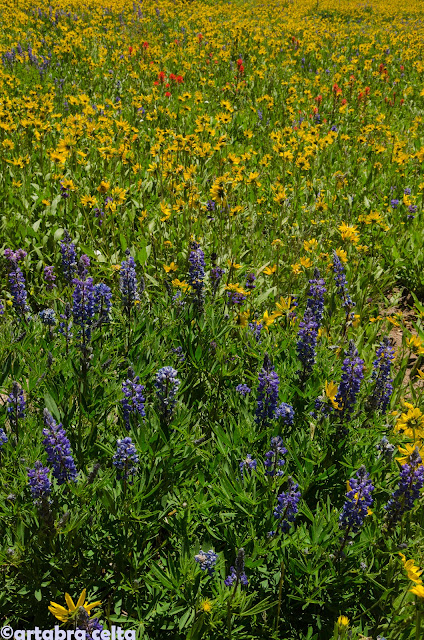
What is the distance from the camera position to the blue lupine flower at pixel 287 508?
5.69 feet

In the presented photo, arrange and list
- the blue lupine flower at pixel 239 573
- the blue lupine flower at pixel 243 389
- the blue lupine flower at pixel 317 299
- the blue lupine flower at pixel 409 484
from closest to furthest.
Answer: the blue lupine flower at pixel 239 573 < the blue lupine flower at pixel 409 484 < the blue lupine flower at pixel 243 389 < the blue lupine flower at pixel 317 299

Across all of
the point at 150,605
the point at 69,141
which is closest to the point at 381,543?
the point at 150,605

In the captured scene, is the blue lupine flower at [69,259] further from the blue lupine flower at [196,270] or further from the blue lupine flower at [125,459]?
the blue lupine flower at [125,459]

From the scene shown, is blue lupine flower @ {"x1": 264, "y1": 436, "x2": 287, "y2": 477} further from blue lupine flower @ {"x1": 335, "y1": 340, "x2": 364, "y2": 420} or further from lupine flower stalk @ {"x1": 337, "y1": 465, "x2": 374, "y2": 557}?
blue lupine flower @ {"x1": 335, "y1": 340, "x2": 364, "y2": 420}

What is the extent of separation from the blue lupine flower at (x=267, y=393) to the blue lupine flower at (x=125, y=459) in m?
0.60

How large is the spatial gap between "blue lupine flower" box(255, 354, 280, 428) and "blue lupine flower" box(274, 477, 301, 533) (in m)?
0.45

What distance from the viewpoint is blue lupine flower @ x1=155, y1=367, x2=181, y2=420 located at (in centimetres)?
201

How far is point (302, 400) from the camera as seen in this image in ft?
8.39

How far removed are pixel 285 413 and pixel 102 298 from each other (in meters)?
1.16

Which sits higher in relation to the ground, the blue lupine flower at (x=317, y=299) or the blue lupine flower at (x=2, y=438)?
the blue lupine flower at (x=317, y=299)

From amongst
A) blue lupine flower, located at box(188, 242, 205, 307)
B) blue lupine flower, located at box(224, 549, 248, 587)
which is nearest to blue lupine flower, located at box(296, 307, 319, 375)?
blue lupine flower, located at box(188, 242, 205, 307)

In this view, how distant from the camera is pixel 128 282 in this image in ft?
8.93

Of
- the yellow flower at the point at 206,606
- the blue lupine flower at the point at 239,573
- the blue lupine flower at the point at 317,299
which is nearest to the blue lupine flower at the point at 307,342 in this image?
the blue lupine flower at the point at 317,299

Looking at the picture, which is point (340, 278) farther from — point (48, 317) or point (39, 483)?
point (39, 483)
